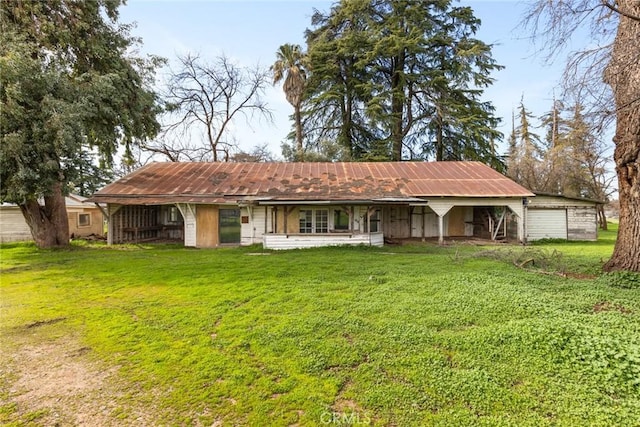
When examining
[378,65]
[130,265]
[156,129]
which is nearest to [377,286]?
[130,265]

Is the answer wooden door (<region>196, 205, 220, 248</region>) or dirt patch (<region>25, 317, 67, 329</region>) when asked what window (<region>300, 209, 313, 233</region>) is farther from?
dirt patch (<region>25, 317, 67, 329</region>)

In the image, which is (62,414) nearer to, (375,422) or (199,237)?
(375,422)

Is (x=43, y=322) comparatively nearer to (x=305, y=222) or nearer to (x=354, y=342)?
(x=354, y=342)

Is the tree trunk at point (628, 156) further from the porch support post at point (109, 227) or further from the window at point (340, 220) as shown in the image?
the porch support post at point (109, 227)

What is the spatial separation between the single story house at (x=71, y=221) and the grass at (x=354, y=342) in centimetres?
1076

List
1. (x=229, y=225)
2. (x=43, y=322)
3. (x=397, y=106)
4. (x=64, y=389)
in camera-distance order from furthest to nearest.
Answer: (x=397, y=106) < (x=229, y=225) < (x=43, y=322) < (x=64, y=389)

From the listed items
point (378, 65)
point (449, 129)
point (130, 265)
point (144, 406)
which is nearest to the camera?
point (144, 406)

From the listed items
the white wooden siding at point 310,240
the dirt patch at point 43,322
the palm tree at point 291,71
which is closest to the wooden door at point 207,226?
the white wooden siding at point 310,240

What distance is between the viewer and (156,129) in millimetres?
15781

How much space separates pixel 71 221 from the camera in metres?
17.5

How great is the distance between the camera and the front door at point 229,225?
1450 cm

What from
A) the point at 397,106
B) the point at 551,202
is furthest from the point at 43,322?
the point at 397,106

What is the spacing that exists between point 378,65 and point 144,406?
28346 millimetres

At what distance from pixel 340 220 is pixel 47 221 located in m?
12.1
